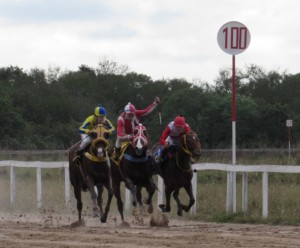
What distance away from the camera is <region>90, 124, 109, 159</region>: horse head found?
16312 millimetres

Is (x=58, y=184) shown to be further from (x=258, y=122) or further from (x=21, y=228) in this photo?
(x=258, y=122)

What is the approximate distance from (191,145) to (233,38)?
3265mm

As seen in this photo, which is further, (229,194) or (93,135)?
Answer: (229,194)

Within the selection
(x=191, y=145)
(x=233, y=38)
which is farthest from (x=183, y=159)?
(x=233, y=38)

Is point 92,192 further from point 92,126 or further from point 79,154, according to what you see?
point 92,126

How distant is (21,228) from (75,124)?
30.8 metres

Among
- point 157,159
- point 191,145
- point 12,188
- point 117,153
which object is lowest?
point 12,188

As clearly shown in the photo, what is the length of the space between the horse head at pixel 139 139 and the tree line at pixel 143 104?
55.4 feet

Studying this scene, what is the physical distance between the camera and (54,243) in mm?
12391

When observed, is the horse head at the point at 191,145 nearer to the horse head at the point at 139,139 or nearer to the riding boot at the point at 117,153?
the horse head at the point at 139,139

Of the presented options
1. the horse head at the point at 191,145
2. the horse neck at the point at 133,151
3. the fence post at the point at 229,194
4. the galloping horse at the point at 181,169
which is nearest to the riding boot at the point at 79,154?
the horse neck at the point at 133,151

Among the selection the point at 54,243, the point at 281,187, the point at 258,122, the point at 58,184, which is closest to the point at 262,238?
the point at 54,243

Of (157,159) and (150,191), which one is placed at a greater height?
(157,159)

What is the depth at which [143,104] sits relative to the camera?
58.1 meters
